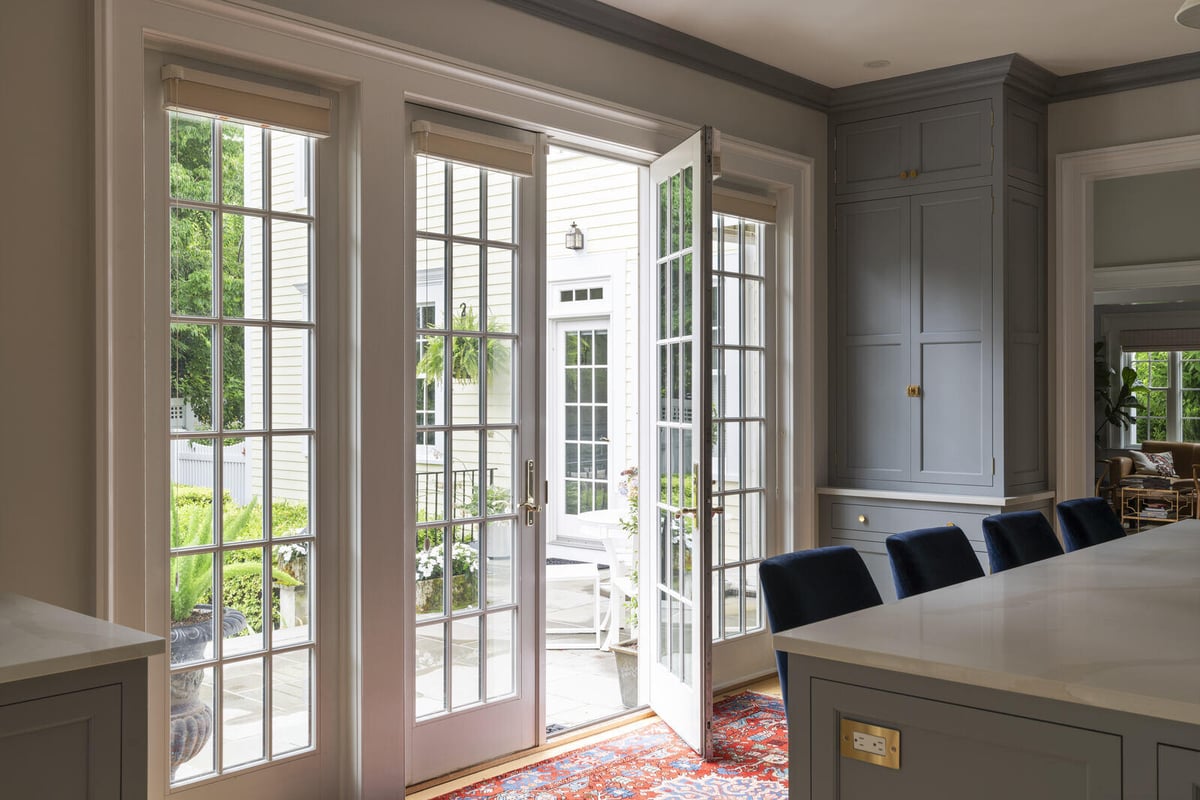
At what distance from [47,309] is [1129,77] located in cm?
483

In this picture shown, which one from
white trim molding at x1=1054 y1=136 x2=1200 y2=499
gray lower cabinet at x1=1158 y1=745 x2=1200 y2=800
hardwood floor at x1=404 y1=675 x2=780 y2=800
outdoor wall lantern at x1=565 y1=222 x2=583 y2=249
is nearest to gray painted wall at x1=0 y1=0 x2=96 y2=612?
hardwood floor at x1=404 y1=675 x2=780 y2=800

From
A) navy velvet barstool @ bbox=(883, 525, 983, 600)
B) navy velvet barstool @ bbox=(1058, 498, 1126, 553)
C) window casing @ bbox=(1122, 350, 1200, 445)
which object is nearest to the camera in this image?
navy velvet barstool @ bbox=(883, 525, 983, 600)

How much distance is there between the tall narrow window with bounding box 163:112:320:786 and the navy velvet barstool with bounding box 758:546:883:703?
1636 mm

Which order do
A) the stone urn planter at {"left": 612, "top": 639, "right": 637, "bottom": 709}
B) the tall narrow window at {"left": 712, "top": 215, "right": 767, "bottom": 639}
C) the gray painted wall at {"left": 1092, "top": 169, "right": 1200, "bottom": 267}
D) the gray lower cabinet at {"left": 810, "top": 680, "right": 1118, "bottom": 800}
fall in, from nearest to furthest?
the gray lower cabinet at {"left": 810, "top": 680, "right": 1118, "bottom": 800}, the stone urn planter at {"left": 612, "top": 639, "right": 637, "bottom": 709}, the tall narrow window at {"left": 712, "top": 215, "right": 767, "bottom": 639}, the gray painted wall at {"left": 1092, "top": 169, "right": 1200, "bottom": 267}

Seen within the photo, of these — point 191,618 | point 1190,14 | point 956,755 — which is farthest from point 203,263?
point 1190,14

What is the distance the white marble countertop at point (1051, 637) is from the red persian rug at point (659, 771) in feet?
4.68

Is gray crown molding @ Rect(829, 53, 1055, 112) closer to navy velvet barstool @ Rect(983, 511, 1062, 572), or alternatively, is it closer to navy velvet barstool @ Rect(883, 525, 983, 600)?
navy velvet barstool @ Rect(983, 511, 1062, 572)

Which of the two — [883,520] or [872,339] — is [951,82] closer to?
[872,339]

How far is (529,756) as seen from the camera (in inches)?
152

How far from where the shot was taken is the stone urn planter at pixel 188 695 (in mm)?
2955

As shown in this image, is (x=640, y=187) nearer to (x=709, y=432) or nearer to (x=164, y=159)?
(x=709, y=432)

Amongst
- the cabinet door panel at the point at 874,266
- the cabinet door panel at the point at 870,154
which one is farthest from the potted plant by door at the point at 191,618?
the cabinet door panel at the point at 870,154

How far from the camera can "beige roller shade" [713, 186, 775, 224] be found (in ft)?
15.6

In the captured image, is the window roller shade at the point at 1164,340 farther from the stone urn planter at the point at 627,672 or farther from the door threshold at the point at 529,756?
the door threshold at the point at 529,756
